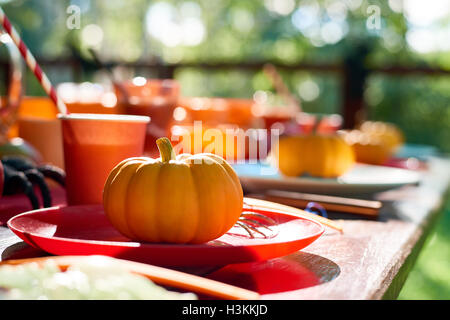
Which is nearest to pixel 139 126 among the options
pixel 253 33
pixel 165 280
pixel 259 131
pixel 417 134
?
pixel 165 280

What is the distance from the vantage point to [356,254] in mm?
744

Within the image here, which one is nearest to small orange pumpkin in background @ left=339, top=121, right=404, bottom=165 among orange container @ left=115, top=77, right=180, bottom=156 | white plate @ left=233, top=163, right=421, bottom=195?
white plate @ left=233, top=163, right=421, bottom=195

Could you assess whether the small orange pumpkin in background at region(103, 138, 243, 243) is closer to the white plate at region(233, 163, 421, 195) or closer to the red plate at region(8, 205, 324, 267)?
the red plate at region(8, 205, 324, 267)

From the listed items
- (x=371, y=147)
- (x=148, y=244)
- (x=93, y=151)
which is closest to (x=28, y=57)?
(x=93, y=151)

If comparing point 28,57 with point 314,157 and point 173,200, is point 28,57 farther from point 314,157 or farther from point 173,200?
point 314,157

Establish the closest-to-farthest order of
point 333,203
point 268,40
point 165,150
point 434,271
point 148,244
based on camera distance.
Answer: point 148,244 → point 165,150 → point 333,203 → point 434,271 → point 268,40

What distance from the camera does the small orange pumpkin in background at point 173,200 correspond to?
65cm

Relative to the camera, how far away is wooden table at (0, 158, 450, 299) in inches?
22.7

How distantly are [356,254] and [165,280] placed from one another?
12.4 inches

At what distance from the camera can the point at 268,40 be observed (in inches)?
648

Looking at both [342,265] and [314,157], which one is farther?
[314,157]

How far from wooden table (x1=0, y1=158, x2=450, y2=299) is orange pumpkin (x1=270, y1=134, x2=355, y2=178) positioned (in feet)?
0.92

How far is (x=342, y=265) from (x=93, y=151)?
452mm

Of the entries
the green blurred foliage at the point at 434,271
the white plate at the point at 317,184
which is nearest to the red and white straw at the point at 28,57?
the white plate at the point at 317,184
